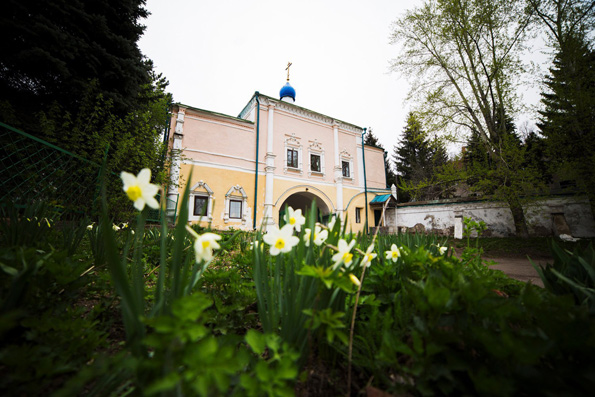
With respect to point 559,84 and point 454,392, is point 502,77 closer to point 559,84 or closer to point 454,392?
point 559,84

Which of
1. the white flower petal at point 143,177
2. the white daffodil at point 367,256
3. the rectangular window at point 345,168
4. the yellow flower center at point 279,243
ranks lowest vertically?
the white daffodil at point 367,256

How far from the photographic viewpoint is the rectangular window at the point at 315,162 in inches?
479

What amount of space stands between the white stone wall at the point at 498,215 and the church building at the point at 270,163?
1952 millimetres

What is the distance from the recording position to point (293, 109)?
1168 cm

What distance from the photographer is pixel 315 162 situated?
12320 millimetres

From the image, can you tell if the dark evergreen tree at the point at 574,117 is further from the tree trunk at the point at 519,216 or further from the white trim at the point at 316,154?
the white trim at the point at 316,154

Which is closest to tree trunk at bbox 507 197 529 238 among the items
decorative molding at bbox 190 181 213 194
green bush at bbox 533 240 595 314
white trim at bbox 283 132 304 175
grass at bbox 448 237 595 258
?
grass at bbox 448 237 595 258

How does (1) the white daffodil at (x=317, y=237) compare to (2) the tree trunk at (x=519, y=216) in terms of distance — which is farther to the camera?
(2) the tree trunk at (x=519, y=216)

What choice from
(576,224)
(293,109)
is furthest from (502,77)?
(293,109)

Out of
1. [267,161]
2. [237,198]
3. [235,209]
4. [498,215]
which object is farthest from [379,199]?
[235,209]

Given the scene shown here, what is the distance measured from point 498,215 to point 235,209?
10.9 metres

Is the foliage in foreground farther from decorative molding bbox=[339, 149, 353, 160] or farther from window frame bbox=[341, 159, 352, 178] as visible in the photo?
decorative molding bbox=[339, 149, 353, 160]

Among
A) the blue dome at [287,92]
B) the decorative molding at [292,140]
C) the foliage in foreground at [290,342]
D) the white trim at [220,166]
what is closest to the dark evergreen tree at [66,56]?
the white trim at [220,166]

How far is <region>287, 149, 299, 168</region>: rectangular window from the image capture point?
1149cm
